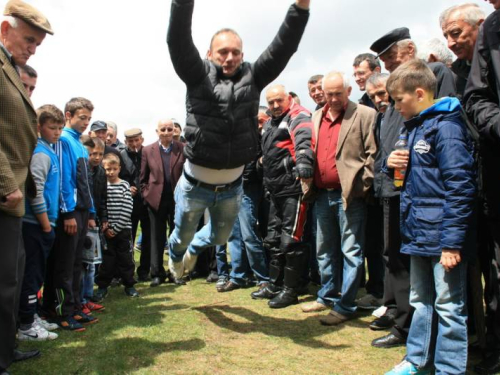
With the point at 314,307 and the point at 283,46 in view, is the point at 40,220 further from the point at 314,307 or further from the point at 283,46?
the point at 314,307

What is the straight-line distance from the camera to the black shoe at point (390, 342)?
12.8ft

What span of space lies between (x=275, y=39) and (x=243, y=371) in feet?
8.73

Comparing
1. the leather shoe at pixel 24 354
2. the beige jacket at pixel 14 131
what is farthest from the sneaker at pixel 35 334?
the beige jacket at pixel 14 131

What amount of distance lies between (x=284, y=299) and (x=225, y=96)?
2.71 metres

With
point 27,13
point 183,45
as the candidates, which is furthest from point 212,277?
point 27,13

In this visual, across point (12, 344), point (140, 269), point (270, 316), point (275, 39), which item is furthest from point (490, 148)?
point (140, 269)

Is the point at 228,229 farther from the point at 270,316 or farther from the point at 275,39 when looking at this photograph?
the point at 275,39

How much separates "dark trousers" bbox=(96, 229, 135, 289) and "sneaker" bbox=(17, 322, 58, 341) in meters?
1.86

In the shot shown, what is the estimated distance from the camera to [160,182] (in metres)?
7.20

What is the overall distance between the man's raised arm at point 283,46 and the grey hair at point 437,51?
149 centimetres

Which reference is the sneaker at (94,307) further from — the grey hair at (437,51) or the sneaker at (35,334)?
the grey hair at (437,51)

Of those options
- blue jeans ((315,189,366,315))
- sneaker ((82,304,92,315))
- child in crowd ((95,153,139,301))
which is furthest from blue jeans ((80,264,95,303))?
blue jeans ((315,189,366,315))

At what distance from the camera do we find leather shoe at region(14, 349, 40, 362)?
3.62 meters

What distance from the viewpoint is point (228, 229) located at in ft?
15.0
